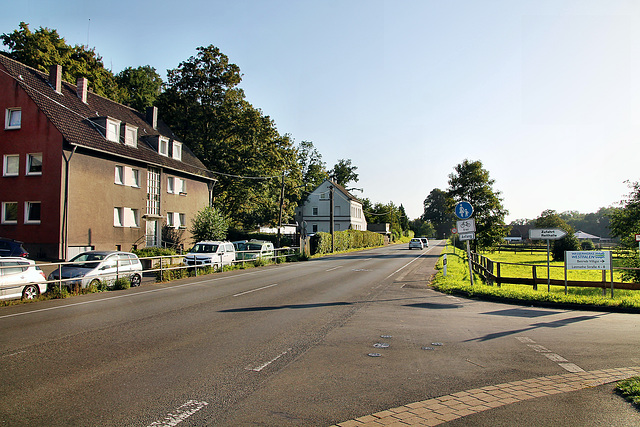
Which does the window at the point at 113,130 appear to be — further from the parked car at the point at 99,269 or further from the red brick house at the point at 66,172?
the parked car at the point at 99,269

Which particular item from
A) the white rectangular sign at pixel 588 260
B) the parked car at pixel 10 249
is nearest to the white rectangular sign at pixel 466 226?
the white rectangular sign at pixel 588 260

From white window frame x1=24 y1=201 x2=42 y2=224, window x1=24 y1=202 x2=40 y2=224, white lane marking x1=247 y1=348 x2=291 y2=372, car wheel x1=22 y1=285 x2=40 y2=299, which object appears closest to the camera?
white lane marking x1=247 y1=348 x2=291 y2=372

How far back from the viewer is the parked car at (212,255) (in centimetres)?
2389

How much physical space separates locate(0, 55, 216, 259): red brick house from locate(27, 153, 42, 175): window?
0.06 metres

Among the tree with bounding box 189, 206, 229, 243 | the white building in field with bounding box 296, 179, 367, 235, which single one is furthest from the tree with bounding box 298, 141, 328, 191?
the tree with bounding box 189, 206, 229, 243

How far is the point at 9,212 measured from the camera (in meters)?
25.5

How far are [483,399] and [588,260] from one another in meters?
12.5

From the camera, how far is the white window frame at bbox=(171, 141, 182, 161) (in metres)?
36.2

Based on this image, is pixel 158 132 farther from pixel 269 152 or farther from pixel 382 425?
pixel 382 425

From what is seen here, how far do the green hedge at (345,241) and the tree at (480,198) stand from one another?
13713 millimetres

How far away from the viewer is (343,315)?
36.1 feet

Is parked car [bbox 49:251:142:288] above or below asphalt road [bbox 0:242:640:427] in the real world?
above

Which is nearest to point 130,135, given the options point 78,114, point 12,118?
point 78,114

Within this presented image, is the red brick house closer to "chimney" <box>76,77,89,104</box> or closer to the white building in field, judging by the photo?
"chimney" <box>76,77,89,104</box>
